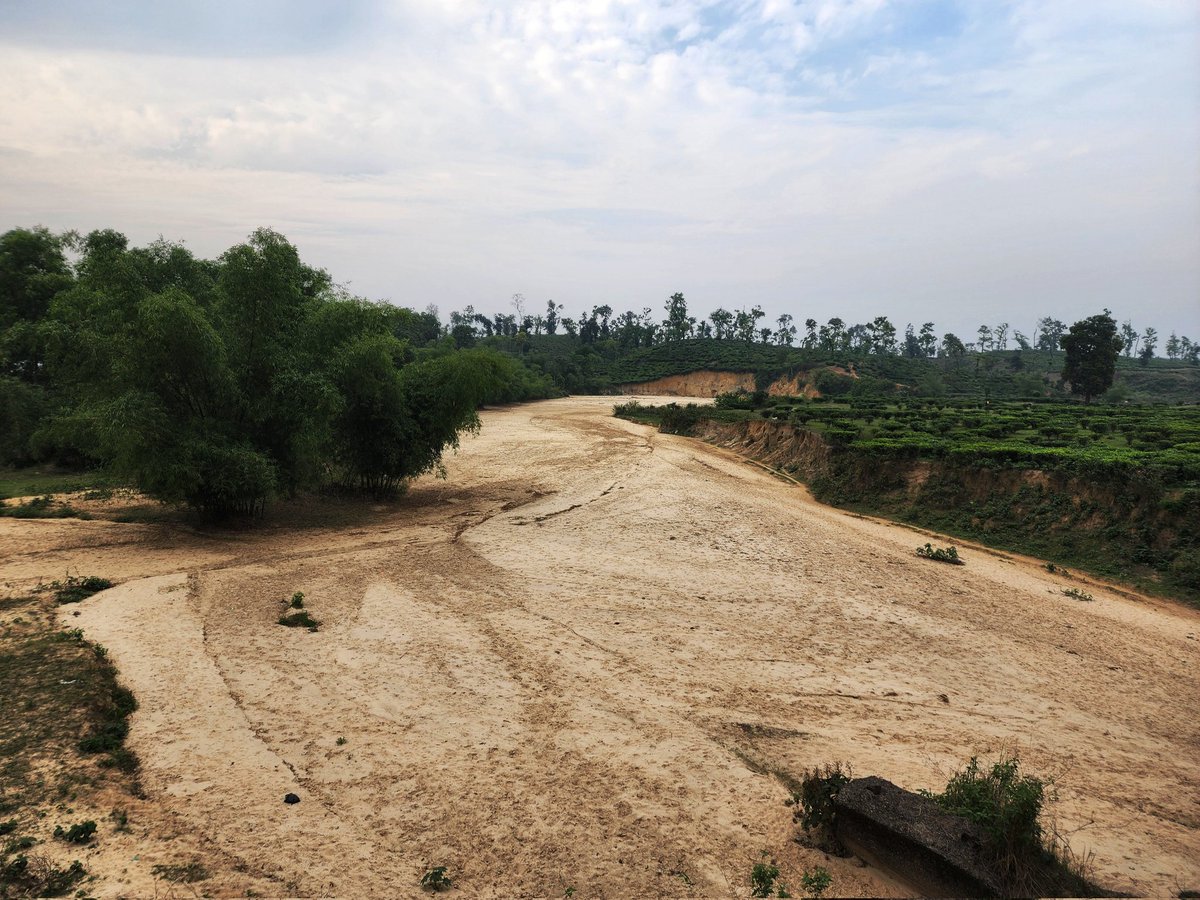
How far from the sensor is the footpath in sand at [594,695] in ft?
20.8

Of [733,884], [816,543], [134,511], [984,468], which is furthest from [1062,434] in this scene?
[134,511]

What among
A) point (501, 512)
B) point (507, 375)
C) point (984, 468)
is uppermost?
point (507, 375)

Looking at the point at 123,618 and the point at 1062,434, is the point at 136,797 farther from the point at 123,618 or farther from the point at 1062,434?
the point at 1062,434

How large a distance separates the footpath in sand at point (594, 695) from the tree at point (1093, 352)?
53263 millimetres

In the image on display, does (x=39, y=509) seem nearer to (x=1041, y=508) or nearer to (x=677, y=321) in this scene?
(x=1041, y=508)

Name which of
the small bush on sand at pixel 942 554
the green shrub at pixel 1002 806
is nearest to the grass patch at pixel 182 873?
the green shrub at pixel 1002 806

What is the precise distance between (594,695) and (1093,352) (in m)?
69.0

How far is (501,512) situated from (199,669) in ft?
43.0

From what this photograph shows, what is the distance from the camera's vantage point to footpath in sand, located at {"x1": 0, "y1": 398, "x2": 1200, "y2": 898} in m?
6.35

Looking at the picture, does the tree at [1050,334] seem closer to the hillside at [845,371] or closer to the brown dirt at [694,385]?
the hillside at [845,371]

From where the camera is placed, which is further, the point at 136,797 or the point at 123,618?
the point at 123,618

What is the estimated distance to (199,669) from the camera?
968 centimetres

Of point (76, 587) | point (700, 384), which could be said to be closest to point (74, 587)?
point (76, 587)

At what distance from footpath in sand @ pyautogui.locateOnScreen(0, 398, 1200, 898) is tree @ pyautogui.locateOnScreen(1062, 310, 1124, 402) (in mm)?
53263
